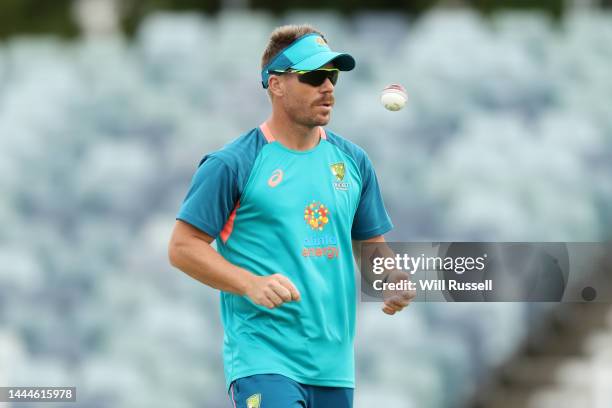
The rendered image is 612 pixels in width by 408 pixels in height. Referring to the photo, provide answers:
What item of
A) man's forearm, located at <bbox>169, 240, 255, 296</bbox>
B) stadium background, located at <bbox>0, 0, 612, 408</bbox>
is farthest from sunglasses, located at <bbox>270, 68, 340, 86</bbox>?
stadium background, located at <bbox>0, 0, 612, 408</bbox>

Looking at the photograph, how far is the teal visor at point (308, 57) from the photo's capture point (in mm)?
4531

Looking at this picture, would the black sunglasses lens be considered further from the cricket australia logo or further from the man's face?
the cricket australia logo

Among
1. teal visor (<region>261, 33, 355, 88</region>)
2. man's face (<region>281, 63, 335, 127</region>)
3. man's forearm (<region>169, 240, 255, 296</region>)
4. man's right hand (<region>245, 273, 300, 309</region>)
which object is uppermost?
teal visor (<region>261, 33, 355, 88</region>)

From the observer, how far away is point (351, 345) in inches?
185

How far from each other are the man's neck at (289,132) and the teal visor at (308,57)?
7.7 inches

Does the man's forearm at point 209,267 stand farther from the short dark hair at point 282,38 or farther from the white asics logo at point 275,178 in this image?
the short dark hair at point 282,38

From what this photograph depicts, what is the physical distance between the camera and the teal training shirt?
4473mm

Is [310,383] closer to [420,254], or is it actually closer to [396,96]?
[420,254]

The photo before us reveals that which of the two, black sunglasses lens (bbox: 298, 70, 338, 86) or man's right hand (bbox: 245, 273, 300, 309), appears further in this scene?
black sunglasses lens (bbox: 298, 70, 338, 86)

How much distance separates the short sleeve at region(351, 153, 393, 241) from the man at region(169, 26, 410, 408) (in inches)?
7.0

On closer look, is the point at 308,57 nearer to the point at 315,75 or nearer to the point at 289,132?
the point at 315,75

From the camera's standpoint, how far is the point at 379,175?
1102 cm

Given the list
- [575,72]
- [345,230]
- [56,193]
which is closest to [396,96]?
[345,230]

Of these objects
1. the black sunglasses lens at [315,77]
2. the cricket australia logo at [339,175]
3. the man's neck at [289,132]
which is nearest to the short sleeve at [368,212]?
the cricket australia logo at [339,175]
